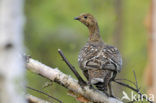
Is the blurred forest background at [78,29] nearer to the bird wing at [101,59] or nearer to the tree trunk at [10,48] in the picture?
the bird wing at [101,59]

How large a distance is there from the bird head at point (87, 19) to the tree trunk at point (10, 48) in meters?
5.21

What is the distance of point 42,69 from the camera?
17.2ft

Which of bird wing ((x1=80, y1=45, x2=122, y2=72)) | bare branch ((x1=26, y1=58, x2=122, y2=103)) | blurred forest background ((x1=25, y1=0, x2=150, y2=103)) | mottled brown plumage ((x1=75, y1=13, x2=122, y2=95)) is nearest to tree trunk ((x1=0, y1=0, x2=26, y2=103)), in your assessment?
bare branch ((x1=26, y1=58, x2=122, y2=103))

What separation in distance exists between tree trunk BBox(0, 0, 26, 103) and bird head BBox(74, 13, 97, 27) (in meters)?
5.21

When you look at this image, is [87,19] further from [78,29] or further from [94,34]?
[78,29]

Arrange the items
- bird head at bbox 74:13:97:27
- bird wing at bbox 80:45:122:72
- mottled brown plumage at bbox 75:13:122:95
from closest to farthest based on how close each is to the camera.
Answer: mottled brown plumage at bbox 75:13:122:95, bird wing at bbox 80:45:122:72, bird head at bbox 74:13:97:27

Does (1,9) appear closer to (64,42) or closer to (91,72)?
(91,72)

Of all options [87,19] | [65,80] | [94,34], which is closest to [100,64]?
[65,80]

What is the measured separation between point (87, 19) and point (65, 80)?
10.0ft

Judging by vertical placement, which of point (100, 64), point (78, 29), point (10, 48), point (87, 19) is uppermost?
point (78, 29)

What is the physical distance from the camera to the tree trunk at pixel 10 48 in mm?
2896

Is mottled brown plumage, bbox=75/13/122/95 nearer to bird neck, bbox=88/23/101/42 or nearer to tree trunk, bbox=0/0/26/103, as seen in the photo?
bird neck, bbox=88/23/101/42

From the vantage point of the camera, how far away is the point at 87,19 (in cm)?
820

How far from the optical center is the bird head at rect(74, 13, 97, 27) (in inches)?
321
